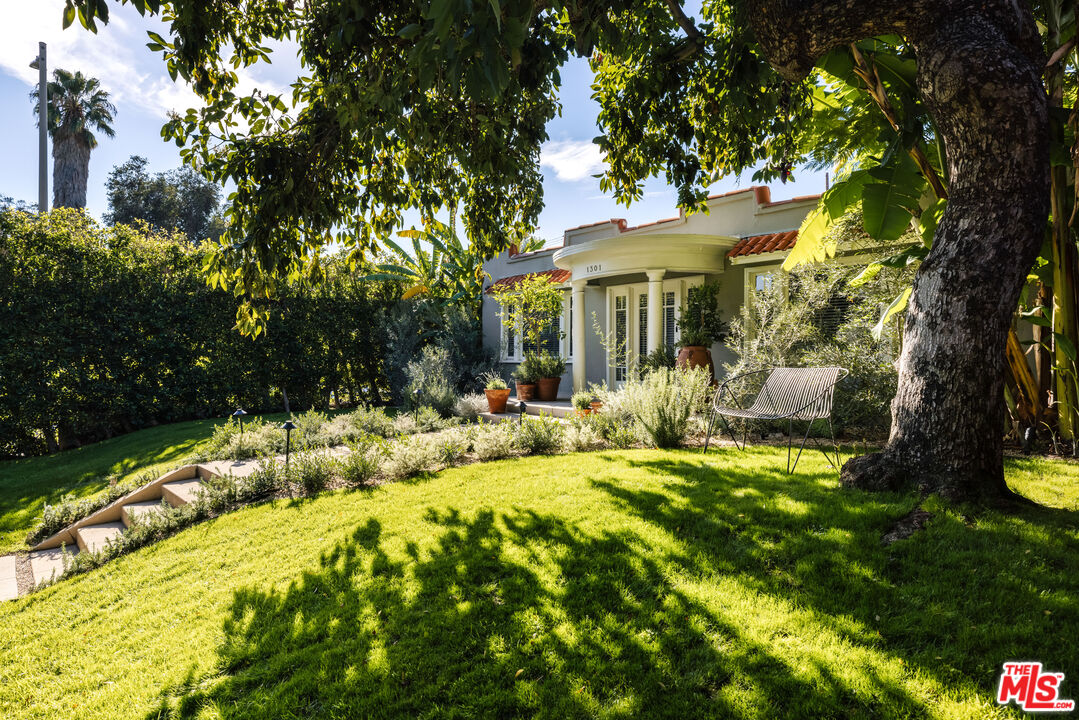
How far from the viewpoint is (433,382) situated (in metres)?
13.2

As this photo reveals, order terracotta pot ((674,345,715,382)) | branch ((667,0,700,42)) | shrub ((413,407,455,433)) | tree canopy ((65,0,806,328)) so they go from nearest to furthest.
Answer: tree canopy ((65,0,806,328)) < branch ((667,0,700,42)) < shrub ((413,407,455,433)) < terracotta pot ((674,345,715,382))

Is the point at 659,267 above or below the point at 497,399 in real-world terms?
above

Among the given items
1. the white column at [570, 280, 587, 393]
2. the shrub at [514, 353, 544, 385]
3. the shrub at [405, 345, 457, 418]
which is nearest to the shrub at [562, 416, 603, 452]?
the shrub at [405, 345, 457, 418]

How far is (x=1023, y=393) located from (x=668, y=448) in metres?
4.26

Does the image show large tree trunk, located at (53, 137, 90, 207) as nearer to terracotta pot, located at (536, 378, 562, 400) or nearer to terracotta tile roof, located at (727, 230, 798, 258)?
terracotta pot, located at (536, 378, 562, 400)

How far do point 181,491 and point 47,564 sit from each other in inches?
57.7

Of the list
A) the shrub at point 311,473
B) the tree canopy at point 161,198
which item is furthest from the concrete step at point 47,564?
the tree canopy at point 161,198

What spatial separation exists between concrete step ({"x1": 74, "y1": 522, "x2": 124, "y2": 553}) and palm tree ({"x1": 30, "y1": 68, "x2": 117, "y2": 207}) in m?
24.9

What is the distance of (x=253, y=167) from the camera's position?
5.00 meters

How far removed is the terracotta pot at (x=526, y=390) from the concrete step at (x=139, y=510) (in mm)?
8006

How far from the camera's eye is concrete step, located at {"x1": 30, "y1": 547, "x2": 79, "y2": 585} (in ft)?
18.7

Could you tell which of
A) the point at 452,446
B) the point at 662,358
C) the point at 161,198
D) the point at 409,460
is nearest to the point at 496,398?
the point at 662,358

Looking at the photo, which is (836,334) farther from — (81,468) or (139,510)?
(81,468)

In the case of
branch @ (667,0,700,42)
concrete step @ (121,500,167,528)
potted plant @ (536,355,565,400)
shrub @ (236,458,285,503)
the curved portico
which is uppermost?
branch @ (667,0,700,42)
